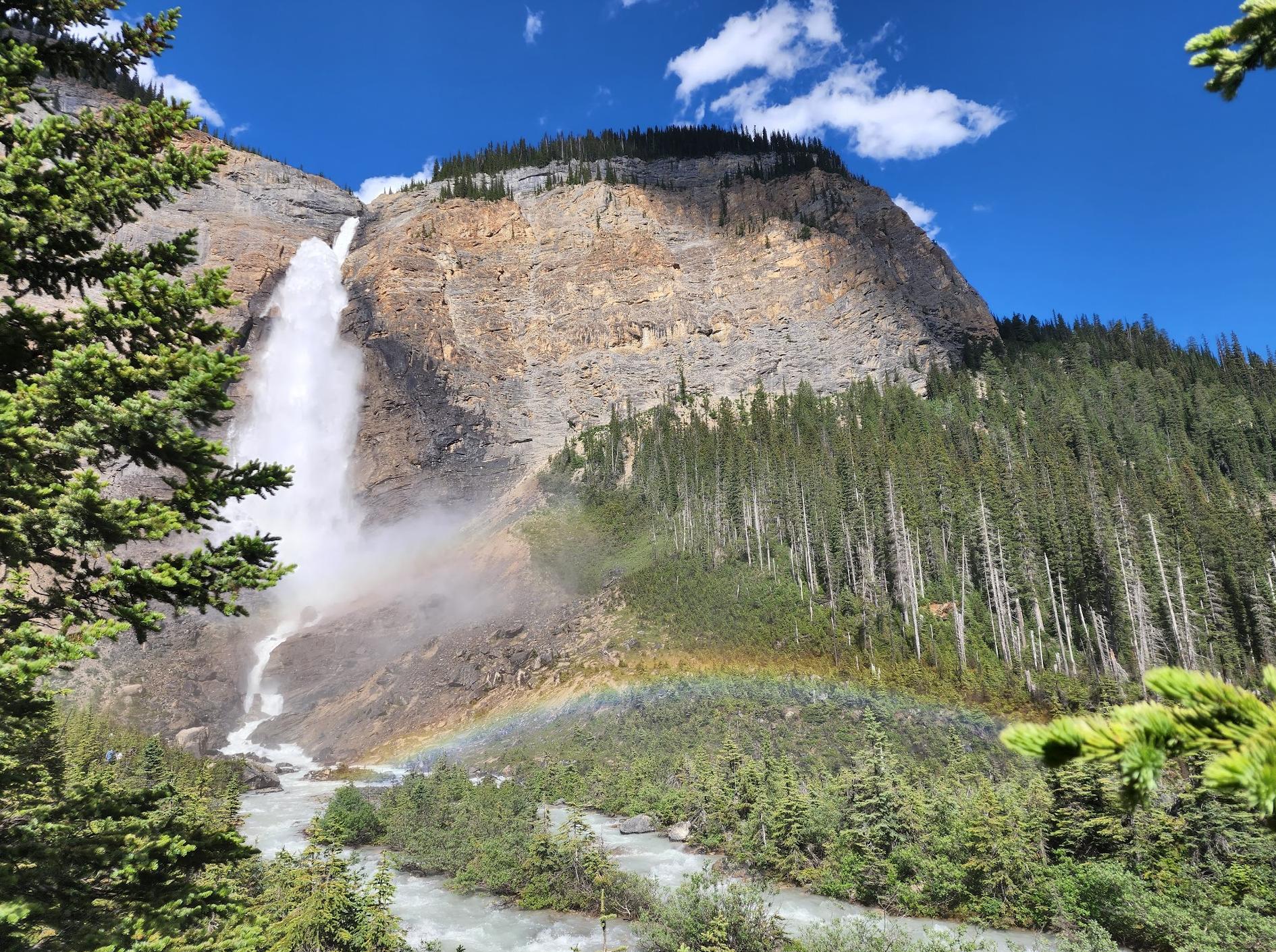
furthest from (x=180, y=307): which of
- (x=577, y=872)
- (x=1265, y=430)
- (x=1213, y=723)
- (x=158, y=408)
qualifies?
(x=1265, y=430)

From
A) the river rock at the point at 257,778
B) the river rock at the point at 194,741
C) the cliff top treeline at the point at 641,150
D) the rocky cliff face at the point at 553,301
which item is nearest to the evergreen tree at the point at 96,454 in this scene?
the river rock at the point at 257,778

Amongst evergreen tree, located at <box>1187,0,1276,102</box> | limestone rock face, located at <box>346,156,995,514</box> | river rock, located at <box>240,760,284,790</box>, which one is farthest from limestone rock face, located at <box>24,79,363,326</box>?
evergreen tree, located at <box>1187,0,1276,102</box>

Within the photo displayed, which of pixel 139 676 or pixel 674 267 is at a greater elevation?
pixel 674 267

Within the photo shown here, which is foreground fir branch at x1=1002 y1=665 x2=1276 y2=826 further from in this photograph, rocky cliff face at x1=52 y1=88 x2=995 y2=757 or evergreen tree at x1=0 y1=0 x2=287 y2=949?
rocky cliff face at x1=52 y1=88 x2=995 y2=757

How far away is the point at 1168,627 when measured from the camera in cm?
4397

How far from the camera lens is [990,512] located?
50031 mm

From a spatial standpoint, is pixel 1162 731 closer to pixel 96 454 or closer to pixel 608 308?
pixel 96 454

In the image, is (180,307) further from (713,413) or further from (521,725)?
(713,413)

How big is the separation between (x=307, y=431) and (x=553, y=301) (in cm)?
3795

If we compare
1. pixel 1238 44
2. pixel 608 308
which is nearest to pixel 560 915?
pixel 1238 44

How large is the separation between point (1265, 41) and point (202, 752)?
54406 mm

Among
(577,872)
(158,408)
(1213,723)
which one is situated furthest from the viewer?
(577,872)

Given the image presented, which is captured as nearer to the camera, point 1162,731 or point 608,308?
point 1162,731

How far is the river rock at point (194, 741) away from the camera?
4194 cm
